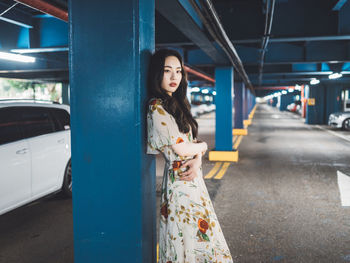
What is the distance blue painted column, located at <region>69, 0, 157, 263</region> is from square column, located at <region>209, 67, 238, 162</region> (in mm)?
8747

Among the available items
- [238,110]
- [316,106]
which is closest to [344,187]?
[238,110]

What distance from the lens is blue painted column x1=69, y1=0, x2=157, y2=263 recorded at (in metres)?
2.37

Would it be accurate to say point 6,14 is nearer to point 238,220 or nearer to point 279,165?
point 238,220

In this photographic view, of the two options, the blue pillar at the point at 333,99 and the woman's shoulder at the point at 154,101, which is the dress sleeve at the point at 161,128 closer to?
the woman's shoulder at the point at 154,101

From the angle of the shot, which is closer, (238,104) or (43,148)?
(43,148)

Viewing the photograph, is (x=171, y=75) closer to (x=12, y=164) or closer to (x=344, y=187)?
(x=12, y=164)

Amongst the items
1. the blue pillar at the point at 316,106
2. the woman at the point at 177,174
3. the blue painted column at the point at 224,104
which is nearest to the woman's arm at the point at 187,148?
the woman at the point at 177,174

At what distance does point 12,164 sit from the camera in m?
4.66

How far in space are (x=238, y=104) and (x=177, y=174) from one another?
1801 cm

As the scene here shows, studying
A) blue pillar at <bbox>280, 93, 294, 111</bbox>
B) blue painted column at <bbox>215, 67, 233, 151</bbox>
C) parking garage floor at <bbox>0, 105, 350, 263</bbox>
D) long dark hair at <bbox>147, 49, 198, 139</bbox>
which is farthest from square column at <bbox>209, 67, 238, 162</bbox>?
blue pillar at <bbox>280, 93, 294, 111</bbox>

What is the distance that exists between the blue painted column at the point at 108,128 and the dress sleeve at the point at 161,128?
3.8 inches

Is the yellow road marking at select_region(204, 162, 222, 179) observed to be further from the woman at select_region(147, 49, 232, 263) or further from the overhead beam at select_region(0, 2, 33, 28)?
the overhead beam at select_region(0, 2, 33, 28)

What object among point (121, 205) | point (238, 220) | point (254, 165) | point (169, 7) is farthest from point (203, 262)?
point (254, 165)

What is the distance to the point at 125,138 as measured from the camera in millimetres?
2393
